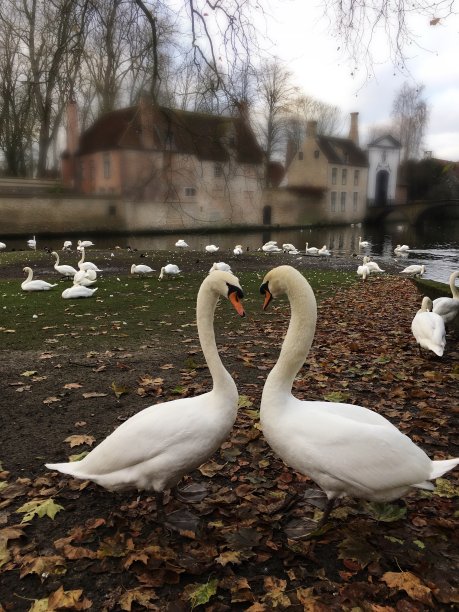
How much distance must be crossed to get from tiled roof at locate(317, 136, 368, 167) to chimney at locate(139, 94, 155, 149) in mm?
10691

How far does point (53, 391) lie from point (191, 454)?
8.25ft

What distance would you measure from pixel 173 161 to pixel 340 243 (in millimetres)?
24273

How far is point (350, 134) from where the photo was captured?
52.1ft

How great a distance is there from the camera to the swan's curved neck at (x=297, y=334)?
2.56m

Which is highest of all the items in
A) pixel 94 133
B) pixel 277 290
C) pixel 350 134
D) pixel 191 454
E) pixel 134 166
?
pixel 350 134

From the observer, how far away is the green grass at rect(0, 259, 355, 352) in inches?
247

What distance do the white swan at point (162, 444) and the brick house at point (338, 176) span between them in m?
6.92

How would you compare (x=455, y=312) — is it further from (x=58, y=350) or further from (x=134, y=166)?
(x=58, y=350)

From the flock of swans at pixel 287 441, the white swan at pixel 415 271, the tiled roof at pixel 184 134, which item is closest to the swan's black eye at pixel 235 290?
the flock of swans at pixel 287 441

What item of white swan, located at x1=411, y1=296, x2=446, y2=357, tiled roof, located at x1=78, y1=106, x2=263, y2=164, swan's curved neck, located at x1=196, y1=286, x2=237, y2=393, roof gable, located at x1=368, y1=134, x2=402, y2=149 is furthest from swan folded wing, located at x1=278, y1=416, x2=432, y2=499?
roof gable, located at x1=368, y1=134, x2=402, y2=149

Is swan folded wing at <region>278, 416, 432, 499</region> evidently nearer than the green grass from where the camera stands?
Yes

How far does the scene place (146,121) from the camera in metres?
5.15

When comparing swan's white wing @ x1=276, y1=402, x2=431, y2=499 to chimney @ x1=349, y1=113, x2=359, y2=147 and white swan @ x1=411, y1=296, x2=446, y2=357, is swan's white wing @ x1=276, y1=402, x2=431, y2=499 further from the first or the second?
chimney @ x1=349, y1=113, x2=359, y2=147

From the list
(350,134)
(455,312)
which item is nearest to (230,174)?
(455,312)
